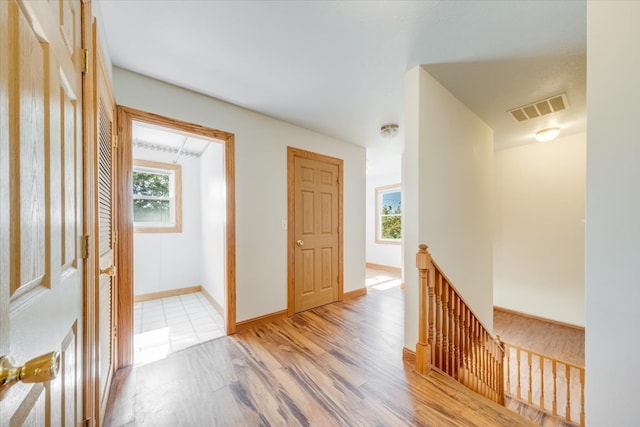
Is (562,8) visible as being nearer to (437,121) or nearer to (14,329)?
(437,121)

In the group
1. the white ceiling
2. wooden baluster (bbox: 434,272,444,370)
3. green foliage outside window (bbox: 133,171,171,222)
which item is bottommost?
wooden baluster (bbox: 434,272,444,370)

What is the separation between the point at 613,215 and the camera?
1062 mm

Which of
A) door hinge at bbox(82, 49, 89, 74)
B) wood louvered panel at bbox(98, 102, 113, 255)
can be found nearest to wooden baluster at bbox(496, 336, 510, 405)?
wood louvered panel at bbox(98, 102, 113, 255)

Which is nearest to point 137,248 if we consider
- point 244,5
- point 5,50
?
point 244,5

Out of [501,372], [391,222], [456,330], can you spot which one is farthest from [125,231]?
[391,222]

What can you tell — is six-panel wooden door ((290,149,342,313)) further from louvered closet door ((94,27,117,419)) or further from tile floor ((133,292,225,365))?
louvered closet door ((94,27,117,419))

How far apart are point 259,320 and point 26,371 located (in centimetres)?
239

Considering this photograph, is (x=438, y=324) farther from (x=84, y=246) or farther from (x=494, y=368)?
(x=84, y=246)

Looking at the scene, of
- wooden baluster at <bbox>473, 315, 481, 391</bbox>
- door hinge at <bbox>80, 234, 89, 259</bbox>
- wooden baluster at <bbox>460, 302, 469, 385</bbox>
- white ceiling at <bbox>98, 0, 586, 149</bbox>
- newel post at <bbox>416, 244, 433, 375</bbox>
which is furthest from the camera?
wooden baluster at <bbox>473, 315, 481, 391</bbox>

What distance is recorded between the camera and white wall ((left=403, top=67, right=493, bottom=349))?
200cm

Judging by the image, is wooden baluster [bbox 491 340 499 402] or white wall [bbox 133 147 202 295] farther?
white wall [bbox 133 147 202 295]

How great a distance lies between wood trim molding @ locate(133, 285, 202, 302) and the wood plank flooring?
185 cm

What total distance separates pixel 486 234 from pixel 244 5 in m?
3.38

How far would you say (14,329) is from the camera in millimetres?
458
